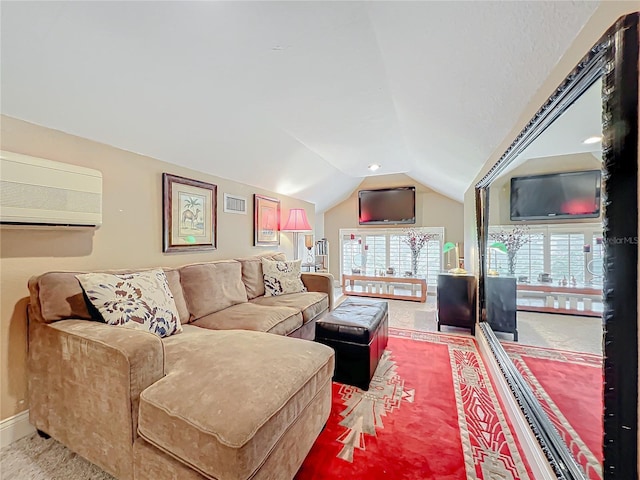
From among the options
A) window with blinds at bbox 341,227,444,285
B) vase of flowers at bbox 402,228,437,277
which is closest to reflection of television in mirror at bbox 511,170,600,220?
vase of flowers at bbox 402,228,437,277

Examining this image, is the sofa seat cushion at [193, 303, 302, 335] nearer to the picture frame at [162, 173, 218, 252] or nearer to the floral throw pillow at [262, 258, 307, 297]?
the floral throw pillow at [262, 258, 307, 297]

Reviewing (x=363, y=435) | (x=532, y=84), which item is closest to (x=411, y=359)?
(x=363, y=435)

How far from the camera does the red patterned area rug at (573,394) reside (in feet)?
2.97

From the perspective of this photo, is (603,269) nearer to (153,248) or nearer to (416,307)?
(153,248)

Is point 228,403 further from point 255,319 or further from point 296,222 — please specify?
point 296,222

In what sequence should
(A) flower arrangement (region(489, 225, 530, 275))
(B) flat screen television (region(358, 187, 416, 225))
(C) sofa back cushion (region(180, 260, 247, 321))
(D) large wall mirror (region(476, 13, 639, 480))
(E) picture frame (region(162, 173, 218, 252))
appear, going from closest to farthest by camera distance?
(D) large wall mirror (region(476, 13, 639, 480))
(A) flower arrangement (region(489, 225, 530, 275))
(C) sofa back cushion (region(180, 260, 247, 321))
(E) picture frame (region(162, 173, 218, 252))
(B) flat screen television (region(358, 187, 416, 225))

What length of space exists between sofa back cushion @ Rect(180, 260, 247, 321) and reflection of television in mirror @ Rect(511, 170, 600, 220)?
2529mm

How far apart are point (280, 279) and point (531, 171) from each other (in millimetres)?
2525

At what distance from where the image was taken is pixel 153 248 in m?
2.40

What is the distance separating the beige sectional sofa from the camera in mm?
977

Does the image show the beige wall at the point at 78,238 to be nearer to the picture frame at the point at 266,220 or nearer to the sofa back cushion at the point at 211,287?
the sofa back cushion at the point at 211,287

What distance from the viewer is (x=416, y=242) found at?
552cm

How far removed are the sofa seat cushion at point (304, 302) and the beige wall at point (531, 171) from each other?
6.20ft

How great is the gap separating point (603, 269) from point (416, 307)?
12.7 feet
